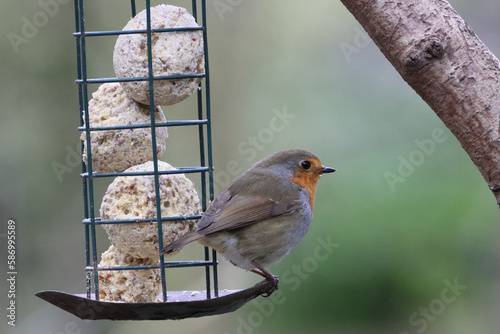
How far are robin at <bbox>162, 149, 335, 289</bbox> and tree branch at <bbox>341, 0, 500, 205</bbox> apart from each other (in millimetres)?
1483

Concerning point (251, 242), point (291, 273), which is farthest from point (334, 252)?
point (251, 242)

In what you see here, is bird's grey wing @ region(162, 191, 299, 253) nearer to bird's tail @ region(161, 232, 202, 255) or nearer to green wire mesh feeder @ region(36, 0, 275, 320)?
Answer: bird's tail @ region(161, 232, 202, 255)

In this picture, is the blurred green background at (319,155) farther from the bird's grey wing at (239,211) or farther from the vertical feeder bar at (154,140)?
the vertical feeder bar at (154,140)

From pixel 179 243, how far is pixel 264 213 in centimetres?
77

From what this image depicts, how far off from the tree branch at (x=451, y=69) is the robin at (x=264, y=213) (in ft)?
4.87

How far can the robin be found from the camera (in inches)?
149

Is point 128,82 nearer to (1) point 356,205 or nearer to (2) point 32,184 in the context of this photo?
(1) point 356,205

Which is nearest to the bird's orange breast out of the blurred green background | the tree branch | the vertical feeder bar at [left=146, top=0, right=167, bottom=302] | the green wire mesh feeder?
the green wire mesh feeder

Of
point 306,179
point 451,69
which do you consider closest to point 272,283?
point 306,179

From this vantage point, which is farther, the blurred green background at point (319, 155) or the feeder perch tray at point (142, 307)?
the blurred green background at point (319, 155)

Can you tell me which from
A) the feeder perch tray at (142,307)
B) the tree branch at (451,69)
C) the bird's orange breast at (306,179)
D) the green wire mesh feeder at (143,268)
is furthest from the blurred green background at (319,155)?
the tree branch at (451,69)

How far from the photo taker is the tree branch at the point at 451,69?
2.49 m

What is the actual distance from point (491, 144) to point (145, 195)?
1.86m

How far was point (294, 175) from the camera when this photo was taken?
14.3 ft
